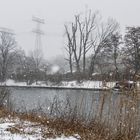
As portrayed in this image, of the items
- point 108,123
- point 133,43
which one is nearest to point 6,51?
point 133,43

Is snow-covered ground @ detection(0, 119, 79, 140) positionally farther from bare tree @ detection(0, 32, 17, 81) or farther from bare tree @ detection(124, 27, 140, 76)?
bare tree @ detection(0, 32, 17, 81)

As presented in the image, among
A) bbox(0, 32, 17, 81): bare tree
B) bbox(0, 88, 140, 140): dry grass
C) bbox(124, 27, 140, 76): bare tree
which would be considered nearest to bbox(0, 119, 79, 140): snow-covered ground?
bbox(0, 88, 140, 140): dry grass

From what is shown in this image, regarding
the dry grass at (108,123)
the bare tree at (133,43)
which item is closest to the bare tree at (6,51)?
the bare tree at (133,43)

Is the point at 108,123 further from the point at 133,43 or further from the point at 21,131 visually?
the point at 133,43

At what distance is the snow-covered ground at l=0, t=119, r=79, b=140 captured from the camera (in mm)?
8078

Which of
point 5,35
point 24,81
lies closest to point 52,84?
point 24,81

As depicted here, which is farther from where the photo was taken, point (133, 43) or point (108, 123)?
point (133, 43)

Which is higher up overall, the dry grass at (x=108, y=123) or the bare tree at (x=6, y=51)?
the bare tree at (x=6, y=51)

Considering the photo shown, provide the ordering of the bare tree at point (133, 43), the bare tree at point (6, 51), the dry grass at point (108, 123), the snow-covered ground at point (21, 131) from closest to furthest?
the snow-covered ground at point (21, 131), the dry grass at point (108, 123), the bare tree at point (133, 43), the bare tree at point (6, 51)

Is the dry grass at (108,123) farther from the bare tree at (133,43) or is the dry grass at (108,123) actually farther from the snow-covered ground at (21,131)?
the bare tree at (133,43)

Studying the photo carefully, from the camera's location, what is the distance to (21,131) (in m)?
8.71

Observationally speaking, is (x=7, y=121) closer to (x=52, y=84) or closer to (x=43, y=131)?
(x=43, y=131)

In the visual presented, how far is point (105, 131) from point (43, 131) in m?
1.55

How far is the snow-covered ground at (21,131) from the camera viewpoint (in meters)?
8.08
